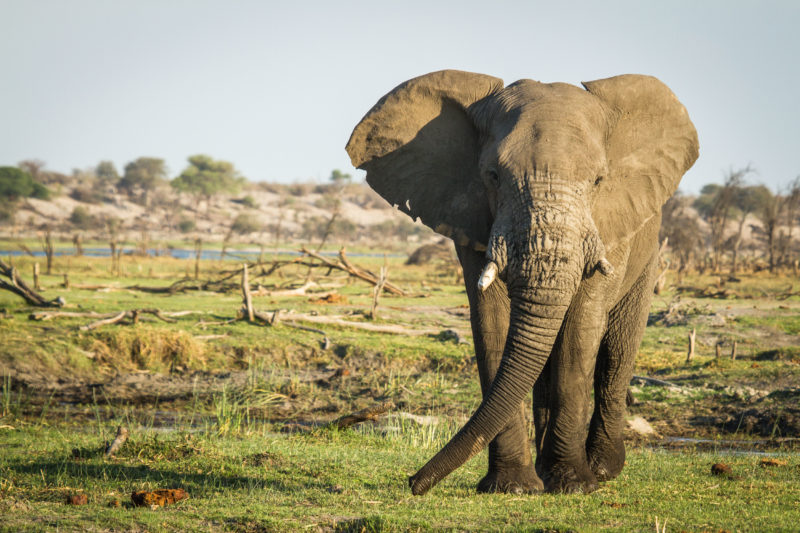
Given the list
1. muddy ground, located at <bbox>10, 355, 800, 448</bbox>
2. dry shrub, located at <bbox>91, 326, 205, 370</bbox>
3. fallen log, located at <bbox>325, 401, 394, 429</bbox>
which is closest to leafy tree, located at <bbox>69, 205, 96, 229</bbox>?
dry shrub, located at <bbox>91, 326, 205, 370</bbox>

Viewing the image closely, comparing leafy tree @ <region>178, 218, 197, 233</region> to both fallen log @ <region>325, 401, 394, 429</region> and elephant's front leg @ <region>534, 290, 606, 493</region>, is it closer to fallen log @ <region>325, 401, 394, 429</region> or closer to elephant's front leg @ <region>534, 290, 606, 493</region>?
fallen log @ <region>325, 401, 394, 429</region>

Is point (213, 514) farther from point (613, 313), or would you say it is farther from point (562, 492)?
point (613, 313)

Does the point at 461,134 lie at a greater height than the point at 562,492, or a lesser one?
greater

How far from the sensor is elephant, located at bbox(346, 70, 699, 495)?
213 inches

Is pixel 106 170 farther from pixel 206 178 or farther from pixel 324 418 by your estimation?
pixel 324 418

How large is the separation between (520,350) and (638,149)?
2.15 meters

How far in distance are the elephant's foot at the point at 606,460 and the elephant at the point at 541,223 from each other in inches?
0.5

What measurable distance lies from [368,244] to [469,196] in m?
77.1

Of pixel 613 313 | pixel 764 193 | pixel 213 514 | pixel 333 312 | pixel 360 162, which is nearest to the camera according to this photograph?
pixel 213 514

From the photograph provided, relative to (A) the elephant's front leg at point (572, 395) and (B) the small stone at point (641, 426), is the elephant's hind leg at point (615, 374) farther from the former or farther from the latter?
(B) the small stone at point (641, 426)

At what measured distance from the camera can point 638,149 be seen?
6.62 meters

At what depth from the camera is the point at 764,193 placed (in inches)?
2115

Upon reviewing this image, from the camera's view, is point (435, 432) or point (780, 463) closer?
point (780, 463)

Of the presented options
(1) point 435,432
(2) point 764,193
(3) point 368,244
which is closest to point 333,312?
(1) point 435,432
